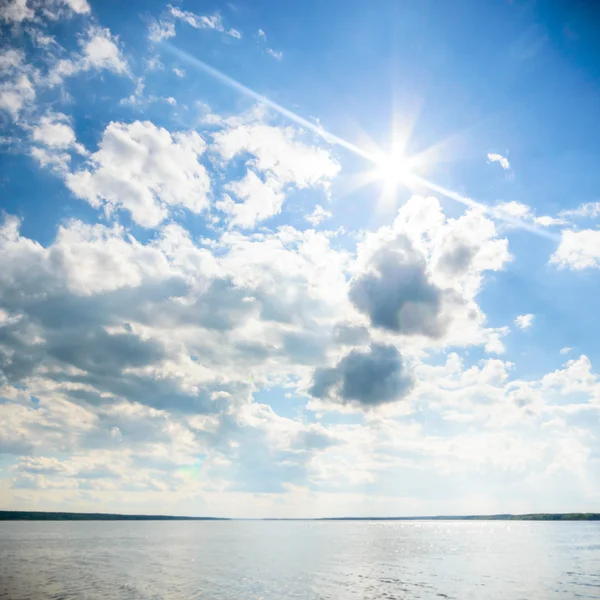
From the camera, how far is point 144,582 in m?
72.3

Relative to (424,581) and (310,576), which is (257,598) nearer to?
(310,576)

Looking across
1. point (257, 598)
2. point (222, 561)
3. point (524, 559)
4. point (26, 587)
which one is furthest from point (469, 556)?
point (26, 587)

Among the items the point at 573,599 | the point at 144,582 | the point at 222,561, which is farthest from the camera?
the point at 222,561

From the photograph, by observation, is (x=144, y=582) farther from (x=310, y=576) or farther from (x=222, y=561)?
(x=222, y=561)

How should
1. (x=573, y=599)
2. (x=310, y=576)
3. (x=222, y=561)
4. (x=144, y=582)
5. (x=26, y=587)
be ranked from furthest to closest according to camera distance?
(x=222, y=561) → (x=310, y=576) → (x=144, y=582) → (x=26, y=587) → (x=573, y=599)

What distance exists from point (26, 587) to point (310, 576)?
3935 cm

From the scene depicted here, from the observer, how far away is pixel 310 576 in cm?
7862

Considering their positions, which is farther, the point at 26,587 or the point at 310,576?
the point at 310,576

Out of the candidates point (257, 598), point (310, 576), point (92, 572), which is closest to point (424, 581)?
point (310, 576)

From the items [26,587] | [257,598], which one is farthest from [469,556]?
[26,587]

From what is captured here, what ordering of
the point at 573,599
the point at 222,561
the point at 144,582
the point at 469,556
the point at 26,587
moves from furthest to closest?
the point at 469,556 → the point at 222,561 → the point at 144,582 → the point at 26,587 → the point at 573,599

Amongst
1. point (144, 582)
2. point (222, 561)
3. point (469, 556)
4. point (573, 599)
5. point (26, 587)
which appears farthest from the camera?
point (469, 556)

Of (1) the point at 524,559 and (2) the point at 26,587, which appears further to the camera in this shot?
(1) the point at 524,559

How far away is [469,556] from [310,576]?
51739mm
